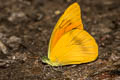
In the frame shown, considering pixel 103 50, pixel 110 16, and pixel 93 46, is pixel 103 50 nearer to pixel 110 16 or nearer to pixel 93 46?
pixel 93 46

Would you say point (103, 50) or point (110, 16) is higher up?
point (110, 16)

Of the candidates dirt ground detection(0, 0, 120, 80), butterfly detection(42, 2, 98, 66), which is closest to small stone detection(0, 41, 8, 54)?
dirt ground detection(0, 0, 120, 80)

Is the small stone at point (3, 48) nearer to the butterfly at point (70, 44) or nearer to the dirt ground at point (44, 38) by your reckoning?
the dirt ground at point (44, 38)

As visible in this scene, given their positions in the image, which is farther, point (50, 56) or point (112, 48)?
point (112, 48)

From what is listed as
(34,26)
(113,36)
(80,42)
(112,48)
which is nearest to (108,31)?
(113,36)

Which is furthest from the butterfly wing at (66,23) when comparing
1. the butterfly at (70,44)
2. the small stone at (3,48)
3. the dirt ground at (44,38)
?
the small stone at (3,48)

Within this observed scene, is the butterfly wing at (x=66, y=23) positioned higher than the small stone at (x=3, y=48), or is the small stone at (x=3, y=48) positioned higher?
the butterfly wing at (x=66, y=23)

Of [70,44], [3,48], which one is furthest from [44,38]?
[70,44]

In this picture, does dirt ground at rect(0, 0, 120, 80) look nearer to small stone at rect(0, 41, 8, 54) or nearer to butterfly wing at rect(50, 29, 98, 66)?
small stone at rect(0, 41, 8, 54)
